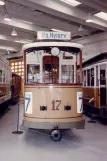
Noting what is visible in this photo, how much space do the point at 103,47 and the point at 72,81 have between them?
9.87m

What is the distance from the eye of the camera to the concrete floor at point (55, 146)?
15.2 feet

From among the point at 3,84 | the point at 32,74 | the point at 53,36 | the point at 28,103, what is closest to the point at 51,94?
the point at 28,103

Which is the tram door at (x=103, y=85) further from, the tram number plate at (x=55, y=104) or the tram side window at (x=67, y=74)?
the tram number plate at (x=55, y=104)

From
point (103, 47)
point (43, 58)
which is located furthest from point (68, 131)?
point (103, 47)

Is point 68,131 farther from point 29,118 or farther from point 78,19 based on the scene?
point 78,19

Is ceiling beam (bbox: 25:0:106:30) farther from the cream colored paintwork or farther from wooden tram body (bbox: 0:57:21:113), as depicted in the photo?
the cream colored paintwork

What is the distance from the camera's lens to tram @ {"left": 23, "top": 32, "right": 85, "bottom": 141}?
573cm

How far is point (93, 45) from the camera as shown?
16578 millimetres

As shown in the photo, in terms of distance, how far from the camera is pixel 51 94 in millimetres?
5793

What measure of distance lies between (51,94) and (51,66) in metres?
1.12

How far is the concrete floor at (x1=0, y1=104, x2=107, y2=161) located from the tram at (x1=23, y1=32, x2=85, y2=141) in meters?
0.40

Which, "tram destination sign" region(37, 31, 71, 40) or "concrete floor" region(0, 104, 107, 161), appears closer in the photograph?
"concrete floor" region(0, 104, 107, 161)

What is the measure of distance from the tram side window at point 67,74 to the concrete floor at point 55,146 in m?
1.51

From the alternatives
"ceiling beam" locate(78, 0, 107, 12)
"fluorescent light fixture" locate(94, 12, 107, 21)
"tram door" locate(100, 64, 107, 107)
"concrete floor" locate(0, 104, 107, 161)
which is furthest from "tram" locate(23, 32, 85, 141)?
"fluorescent light fixture" locate(94, 12, 107, 21)
